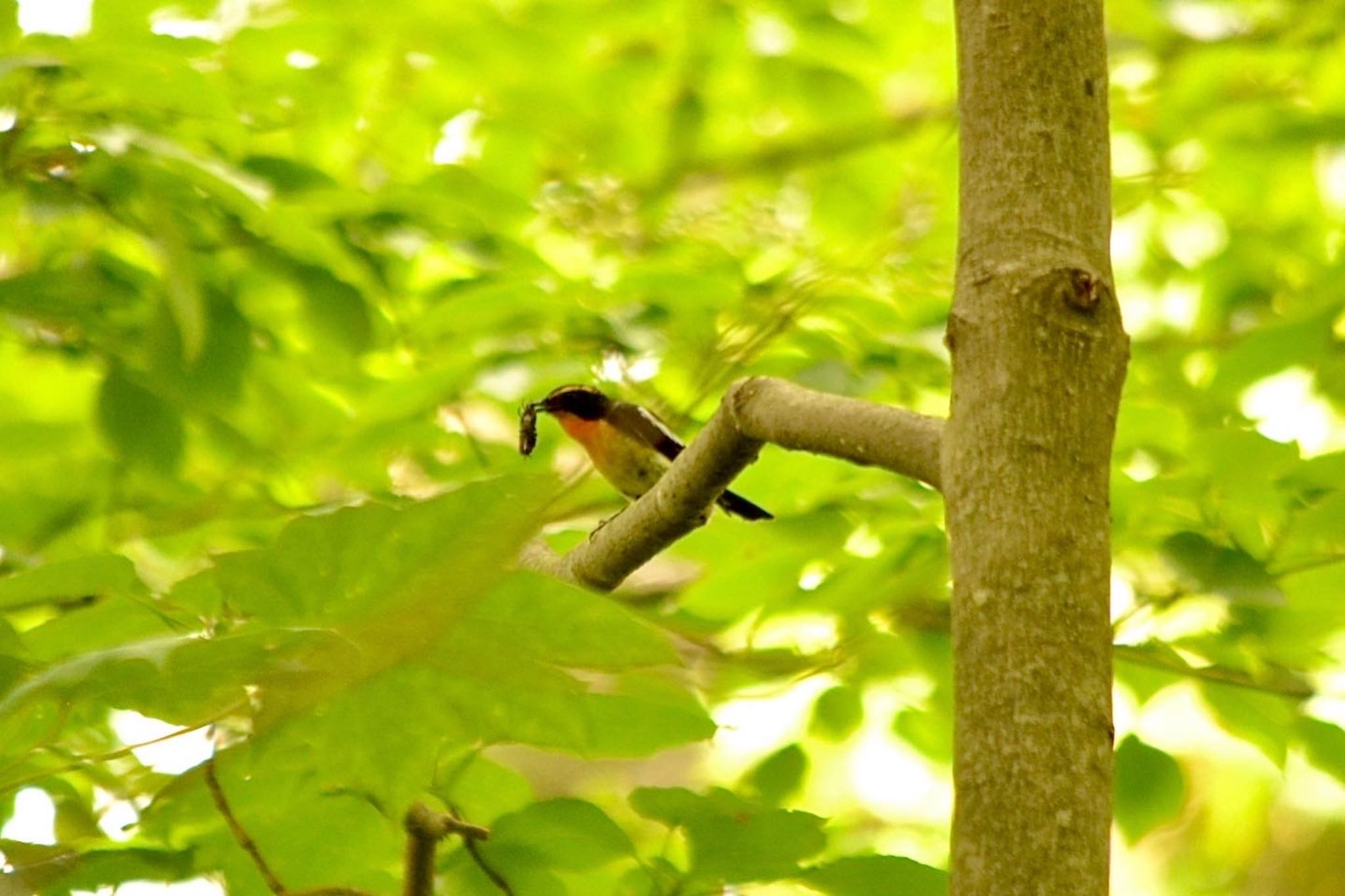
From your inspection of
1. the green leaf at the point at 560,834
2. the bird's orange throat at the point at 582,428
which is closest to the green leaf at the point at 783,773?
the bird's orange throat at the point at 582,428

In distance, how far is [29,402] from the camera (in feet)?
11.9

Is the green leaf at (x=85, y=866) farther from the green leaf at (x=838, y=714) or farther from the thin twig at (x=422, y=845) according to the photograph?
the green leaf at (x=838, y=714)

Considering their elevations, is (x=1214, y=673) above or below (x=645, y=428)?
below

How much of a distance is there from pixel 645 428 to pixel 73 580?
171 centimetres

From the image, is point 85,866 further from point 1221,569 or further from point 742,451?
point 1221,569

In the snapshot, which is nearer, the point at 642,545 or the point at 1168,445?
the point at 642,545

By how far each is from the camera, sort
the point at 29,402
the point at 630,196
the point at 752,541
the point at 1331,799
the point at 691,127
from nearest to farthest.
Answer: the point at 752,541
the point at 29,402
the point at 630,196
the point at 691,127
the point at 1331,799

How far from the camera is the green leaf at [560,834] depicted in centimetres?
166

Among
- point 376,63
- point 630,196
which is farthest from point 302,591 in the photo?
point 376,63

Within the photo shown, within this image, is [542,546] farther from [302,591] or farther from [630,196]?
[630,196]

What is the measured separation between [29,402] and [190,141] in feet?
4.43

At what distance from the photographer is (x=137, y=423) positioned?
8.67 ft

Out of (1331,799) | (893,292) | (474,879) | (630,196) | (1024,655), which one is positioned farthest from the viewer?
(1331,799)

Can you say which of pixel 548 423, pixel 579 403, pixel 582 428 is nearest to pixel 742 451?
pixel 579 403
